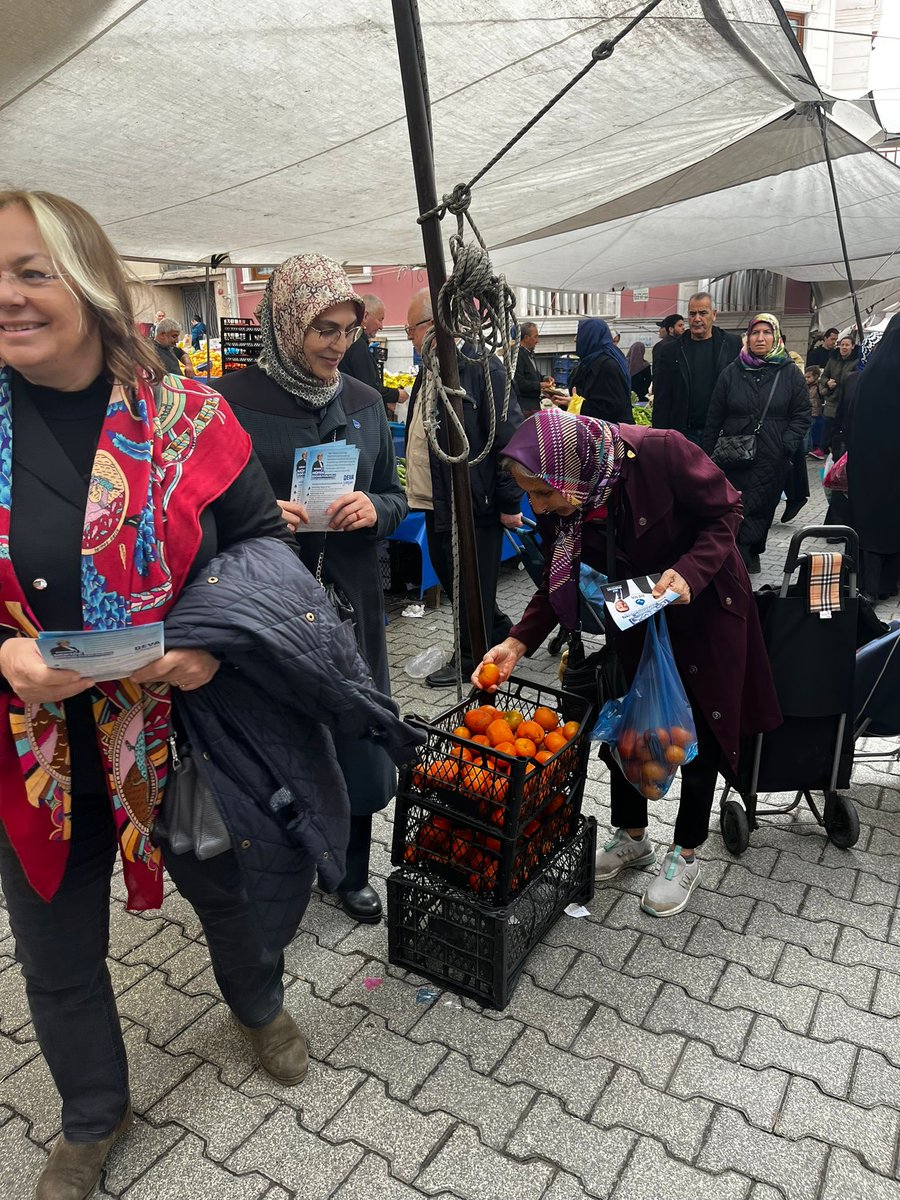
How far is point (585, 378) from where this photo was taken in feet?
20.2

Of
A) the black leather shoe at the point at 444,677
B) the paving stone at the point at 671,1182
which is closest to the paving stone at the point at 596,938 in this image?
the paving stone at the point at 671,1182

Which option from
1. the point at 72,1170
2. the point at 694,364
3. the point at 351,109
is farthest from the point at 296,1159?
the point at 694,364

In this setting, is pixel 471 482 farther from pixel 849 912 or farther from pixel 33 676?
pixel 33 676

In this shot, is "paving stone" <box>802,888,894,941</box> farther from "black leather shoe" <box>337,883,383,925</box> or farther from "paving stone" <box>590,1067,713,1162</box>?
"black leather shoe" <box>337,883,383,925</box>

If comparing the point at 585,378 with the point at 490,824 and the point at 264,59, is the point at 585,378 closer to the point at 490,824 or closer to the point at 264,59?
the point at 264,59

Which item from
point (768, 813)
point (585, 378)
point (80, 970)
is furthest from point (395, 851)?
point (585, 378)

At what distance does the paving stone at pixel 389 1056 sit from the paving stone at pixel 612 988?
18.1 inches

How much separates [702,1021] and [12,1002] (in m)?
2.00

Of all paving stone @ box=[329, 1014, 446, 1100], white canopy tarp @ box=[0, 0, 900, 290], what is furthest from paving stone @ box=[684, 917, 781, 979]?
white canopy tarp @ box=[0, 0, 900, 290]

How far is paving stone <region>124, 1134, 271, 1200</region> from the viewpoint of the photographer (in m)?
1.87

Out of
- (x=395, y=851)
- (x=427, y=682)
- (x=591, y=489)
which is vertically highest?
(x=591, y=489)

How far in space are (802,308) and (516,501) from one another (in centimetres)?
1960

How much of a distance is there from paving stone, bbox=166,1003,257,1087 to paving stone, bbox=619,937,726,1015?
1.13 metres

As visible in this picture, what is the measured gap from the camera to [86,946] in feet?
5.84
